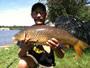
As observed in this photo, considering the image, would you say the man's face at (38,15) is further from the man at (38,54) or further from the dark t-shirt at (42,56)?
the dark t-shirt at (42,56)

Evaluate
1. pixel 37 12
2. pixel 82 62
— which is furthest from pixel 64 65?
pixel 37 12

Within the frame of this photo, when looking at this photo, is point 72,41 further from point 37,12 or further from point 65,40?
point 37,12

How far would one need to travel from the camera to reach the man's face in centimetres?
268

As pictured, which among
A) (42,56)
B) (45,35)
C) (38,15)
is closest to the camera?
(45,35)

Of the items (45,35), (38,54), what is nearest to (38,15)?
(45,35)

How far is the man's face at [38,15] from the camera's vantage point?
2.68 meters

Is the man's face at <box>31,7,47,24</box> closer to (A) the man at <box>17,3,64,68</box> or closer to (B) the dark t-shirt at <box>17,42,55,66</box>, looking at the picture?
(A) the man at <box>17,3,64,68</box>

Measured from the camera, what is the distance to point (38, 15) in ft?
8.75

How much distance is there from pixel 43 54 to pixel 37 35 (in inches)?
30.2

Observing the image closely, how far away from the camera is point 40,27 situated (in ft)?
7.58

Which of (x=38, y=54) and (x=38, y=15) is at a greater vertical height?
(x=38, y=15)

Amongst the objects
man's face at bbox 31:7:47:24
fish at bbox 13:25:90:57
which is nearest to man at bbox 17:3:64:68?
man's face at bbox 31:7:47:24

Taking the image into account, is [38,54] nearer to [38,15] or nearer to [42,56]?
[42,56]

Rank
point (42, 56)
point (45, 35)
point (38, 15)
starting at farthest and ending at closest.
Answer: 1. point (42, 56)
2. point (38, 15)
3. point (45, 35)
